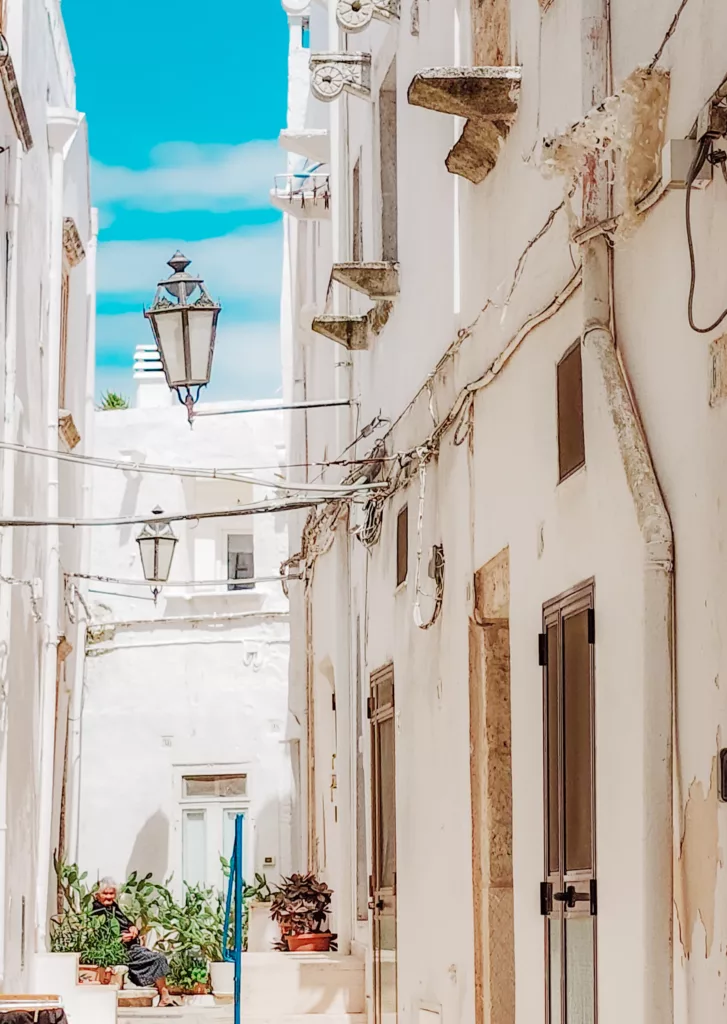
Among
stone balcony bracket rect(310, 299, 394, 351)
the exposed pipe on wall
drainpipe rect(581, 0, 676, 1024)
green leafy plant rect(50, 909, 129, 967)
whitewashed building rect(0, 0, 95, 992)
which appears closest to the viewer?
drainpipe rect(581, 0, 676, 1024)

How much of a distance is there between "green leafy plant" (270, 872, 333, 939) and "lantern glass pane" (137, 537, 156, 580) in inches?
180

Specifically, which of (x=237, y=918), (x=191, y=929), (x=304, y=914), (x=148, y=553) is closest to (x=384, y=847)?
(x=237, y=918)

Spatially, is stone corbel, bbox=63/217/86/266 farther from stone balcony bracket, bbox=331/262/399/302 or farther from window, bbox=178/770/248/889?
stone balcony bracket, bbox=331/262/399/302

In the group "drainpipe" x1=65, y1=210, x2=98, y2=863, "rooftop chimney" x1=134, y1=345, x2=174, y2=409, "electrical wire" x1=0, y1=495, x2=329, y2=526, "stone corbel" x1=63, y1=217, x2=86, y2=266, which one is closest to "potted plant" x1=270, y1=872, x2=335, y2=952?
"electrical wire" x1=0, y1=495, x2=329, y2=526

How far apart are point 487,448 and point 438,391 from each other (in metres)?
1.32

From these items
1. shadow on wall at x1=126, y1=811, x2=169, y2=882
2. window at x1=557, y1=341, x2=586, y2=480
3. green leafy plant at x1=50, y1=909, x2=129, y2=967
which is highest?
window at x1=557, y1=341, x2=586, y2=480

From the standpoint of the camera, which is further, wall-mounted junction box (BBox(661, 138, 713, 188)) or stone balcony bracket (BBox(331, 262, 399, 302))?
stone balcony bracket (BBox(331, 262, 399, 302))

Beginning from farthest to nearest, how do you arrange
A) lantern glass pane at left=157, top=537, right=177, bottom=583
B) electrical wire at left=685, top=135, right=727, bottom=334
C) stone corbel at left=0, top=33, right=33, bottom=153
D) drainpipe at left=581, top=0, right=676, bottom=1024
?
1. lantern glass pane at left=157, top=537, right=177, bottom=583
2. stone corbel at left=0, top=33, right=33, bottom=153
3. drainpipe at left=581, top=0, right=676, bottom=1024
4. electrical wire at left=685, top=135, right=727, bottom=334

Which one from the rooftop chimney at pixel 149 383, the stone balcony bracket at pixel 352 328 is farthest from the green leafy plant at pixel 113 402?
the stone balcony bracket at pixel 352 328

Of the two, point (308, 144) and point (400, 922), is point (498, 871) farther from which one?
point (308, 144)

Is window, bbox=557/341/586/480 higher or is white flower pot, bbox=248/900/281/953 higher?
window, bbox=557/341/586/480

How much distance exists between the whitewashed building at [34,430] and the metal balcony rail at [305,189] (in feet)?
7.38

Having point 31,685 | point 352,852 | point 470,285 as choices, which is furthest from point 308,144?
point 470,285

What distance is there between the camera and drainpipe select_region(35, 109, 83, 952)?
1694 cm
